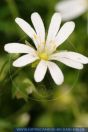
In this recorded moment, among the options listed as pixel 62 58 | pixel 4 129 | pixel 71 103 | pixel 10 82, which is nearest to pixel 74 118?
pixel 71 103

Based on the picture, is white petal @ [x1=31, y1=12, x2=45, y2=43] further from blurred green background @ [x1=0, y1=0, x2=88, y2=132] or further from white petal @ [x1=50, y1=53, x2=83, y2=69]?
blurred green background @ [x1=0, y1=0, x2=88, y2=132]


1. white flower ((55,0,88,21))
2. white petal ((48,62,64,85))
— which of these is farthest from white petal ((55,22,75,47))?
white flower ((55,0,88,21))

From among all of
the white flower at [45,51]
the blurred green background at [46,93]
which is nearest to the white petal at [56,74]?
the white flower at [45,51]

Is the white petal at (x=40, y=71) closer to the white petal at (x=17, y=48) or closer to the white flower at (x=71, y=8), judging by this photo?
the white petal at (x=17, y=48)

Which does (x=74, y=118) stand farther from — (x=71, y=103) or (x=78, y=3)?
(x=78, y=3)

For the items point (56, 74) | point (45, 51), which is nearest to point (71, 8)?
point (45, 51)
